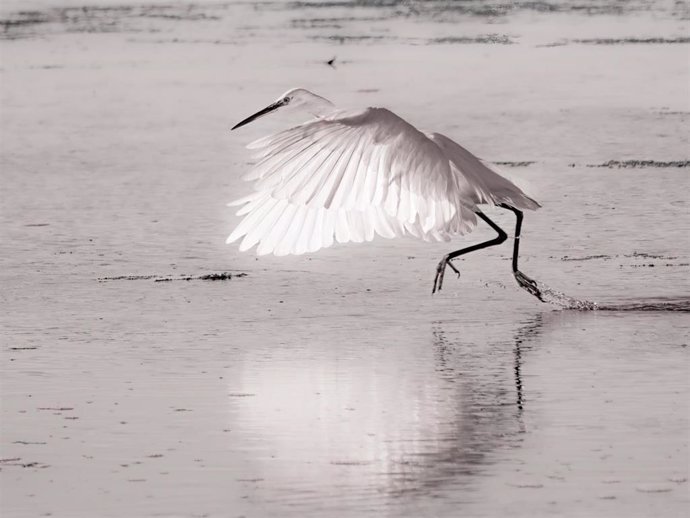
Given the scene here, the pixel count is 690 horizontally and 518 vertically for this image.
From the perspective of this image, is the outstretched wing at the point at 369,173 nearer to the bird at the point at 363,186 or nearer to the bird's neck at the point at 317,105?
the bird at the point at 363,186

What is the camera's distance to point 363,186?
900 cm

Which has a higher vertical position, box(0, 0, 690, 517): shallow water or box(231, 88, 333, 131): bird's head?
box(231, 88, 333, 131): bird's head

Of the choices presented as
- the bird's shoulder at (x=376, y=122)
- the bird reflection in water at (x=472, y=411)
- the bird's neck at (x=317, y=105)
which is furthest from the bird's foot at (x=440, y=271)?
the bird's neck at (x=317, y=105)

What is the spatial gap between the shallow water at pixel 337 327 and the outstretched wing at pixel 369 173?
1.65 feet

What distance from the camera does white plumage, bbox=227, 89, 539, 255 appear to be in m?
8.84

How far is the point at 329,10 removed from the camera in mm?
29266

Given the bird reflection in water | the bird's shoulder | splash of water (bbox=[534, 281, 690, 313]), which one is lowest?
the bird reflection in water

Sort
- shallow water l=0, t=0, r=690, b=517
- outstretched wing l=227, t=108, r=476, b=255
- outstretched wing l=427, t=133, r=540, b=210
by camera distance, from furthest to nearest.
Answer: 1. outstretched wing l=427, t=133, r=540, b=210
2. outstretched wing l=227, t=108, r=476, b=255
3. shallow water l=0, t=0, r=690, b=517

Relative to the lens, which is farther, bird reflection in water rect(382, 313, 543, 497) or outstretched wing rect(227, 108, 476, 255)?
outstretched wing rect(227, 108, 476, 255)

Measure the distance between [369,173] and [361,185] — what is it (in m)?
0.08

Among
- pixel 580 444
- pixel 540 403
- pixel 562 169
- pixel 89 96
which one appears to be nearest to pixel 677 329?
pixel 540 403

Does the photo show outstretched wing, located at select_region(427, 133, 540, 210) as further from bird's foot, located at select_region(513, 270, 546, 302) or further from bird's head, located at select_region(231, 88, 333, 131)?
bird's head, located at select_region(231, 88, 333, 131)

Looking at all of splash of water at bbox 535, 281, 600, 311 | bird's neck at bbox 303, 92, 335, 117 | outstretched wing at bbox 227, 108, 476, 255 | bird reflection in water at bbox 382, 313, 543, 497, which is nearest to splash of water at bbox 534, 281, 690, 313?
splash of water at bbox 535, 281, 600, 311

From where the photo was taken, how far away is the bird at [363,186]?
8836 mm
